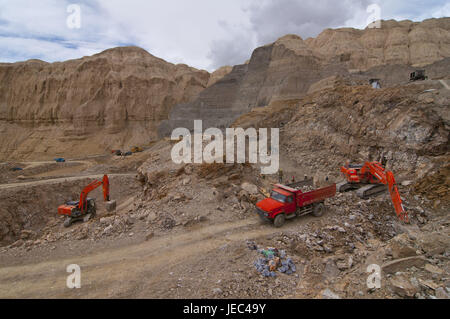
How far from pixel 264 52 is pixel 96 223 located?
3530 cm

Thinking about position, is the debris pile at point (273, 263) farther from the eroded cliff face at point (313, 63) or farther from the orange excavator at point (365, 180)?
the eroded cliff face at point (313, 63)

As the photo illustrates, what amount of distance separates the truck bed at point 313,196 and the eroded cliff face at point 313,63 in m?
20.8

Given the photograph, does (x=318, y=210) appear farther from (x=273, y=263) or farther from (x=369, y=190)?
(x=273, y=263)

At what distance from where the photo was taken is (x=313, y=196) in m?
8.64

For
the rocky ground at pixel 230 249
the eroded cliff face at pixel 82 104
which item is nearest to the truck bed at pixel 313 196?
the rocky ground at pixel 230 249

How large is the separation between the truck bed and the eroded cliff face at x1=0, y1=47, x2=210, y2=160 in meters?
39.4

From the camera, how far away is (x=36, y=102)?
43.9 metres

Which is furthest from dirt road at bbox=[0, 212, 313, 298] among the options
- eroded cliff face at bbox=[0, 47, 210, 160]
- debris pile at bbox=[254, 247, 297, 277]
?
eroded cliff face at bbox=[0, 47, 210, 160]

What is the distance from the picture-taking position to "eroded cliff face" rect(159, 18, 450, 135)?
2852cm

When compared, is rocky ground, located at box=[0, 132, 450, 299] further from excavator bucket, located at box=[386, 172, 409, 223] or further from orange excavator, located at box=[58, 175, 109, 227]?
orange excavator, located at box=[58, 175, 109, 227]

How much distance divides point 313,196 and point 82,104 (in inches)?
1920
